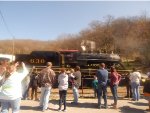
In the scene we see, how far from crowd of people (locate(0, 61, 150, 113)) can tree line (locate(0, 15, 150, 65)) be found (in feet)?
102

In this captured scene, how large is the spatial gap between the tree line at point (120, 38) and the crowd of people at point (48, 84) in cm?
3119

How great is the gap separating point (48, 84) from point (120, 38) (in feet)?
155

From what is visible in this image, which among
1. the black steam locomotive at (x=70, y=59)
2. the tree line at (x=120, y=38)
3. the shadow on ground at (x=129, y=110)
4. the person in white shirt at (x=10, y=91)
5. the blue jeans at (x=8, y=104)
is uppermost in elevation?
the tree line at (x=120, y=38)

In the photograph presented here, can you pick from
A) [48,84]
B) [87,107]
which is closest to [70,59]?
[87,107]

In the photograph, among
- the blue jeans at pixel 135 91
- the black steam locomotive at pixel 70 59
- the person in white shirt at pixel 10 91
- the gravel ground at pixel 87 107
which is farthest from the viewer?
the black steam locomotive at pixel 70 59

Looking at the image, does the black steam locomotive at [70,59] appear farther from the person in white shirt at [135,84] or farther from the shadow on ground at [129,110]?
the shadow on ground at [129,110]

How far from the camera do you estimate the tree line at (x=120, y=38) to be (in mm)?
48906

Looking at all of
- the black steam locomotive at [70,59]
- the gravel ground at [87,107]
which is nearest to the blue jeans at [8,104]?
the gravel ground at [87,107]

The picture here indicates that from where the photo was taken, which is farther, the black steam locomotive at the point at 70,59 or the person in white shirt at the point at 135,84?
the black steam locomotive at the point at 70,59

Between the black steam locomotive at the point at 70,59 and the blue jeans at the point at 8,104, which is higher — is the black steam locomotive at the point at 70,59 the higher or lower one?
the higher one

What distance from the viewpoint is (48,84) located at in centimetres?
1005

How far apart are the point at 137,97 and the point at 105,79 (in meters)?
2.79

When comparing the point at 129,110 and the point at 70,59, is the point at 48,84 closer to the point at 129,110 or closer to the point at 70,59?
the point at 129,110

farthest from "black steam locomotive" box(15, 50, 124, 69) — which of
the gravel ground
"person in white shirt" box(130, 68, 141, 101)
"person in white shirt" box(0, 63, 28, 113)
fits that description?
"person in white shirt" box(0, 63, 28, 113)
